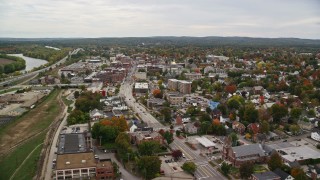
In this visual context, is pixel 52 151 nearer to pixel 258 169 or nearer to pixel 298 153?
pixel 258 169

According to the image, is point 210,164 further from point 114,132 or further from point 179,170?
point 114,132

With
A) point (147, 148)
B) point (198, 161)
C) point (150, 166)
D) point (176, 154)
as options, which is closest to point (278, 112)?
point (198, 161)

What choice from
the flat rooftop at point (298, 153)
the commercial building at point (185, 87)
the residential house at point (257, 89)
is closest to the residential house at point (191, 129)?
the flat rooftop at point (298, 153)

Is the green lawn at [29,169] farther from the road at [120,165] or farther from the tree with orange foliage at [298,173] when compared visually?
the tree with orange foliage at [298,173]

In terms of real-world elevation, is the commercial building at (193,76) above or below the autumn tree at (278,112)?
below

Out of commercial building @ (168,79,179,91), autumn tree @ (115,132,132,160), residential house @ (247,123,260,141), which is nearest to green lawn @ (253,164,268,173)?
residential house @ (247,123,260,141)

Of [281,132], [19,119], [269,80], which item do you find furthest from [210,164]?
[269,80]
